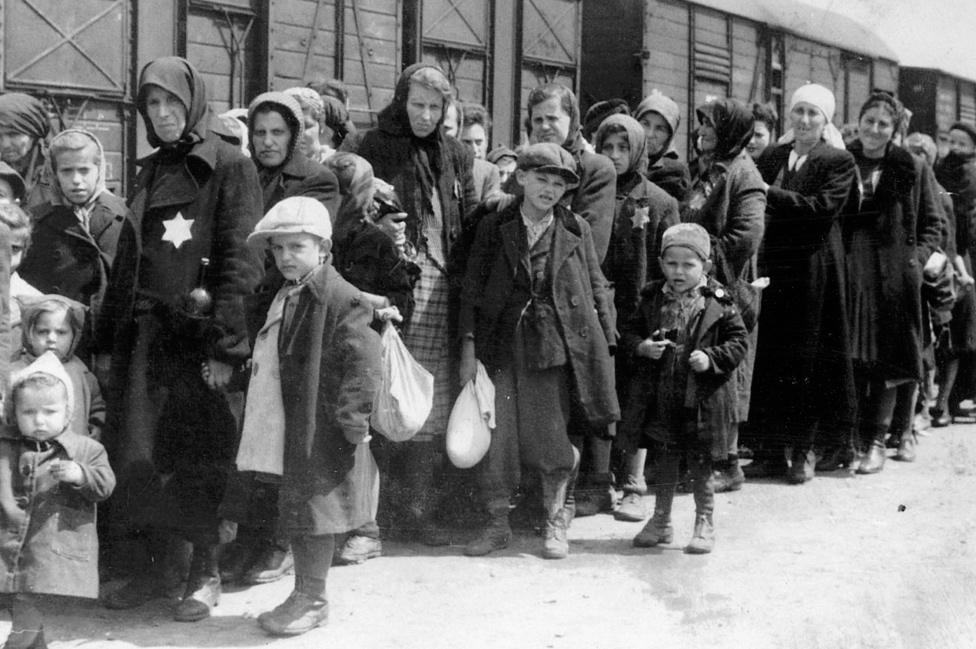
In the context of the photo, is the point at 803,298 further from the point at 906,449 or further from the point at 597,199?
the point at 597,199

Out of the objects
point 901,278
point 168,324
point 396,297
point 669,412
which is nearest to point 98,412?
point 168,324

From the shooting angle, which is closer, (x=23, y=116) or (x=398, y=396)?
A: (x=398, y=396)

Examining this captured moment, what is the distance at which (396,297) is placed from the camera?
4.95m

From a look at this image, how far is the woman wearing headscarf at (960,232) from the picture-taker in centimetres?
879

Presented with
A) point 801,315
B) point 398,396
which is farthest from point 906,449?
point 398,396

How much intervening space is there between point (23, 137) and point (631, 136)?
298 cm

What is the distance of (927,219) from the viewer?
726cm

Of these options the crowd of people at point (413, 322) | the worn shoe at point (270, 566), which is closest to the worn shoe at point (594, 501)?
the crowd of people at point (413, 322)

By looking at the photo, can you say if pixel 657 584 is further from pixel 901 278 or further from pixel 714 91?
pixel 714 91

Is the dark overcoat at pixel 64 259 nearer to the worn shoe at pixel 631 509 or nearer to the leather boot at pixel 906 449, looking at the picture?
the worn shoe at pixel 631 509

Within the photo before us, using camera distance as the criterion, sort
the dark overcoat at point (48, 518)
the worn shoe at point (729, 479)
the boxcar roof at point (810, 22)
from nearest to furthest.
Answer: the dark overcoat at point (48, 518) → the worn shoe at point (729, 479) → the boxcar roof at point (810, 22)

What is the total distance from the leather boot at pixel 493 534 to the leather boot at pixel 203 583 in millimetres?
1232

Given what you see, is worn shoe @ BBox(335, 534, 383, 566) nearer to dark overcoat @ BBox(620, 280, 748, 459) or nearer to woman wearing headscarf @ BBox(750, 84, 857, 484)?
dark overcoat @ BBox(620, 280, 748, 459)

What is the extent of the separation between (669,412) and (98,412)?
97.3 inches
